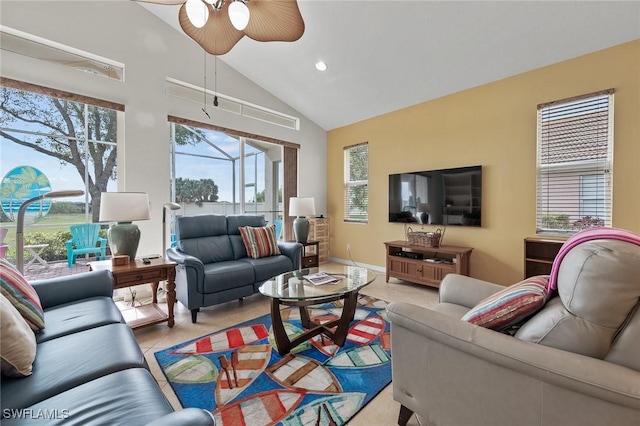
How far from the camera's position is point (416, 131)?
402 centimetres

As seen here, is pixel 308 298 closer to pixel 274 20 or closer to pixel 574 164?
pixel 274 20

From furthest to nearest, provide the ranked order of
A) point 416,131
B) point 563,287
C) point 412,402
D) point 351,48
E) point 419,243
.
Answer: point 416,131
point 419,243
point 351,48
point 412,402
point 563,287

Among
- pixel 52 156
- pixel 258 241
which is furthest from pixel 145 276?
pixel 52 156

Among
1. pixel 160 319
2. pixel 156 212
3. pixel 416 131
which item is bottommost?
pixel 160 319

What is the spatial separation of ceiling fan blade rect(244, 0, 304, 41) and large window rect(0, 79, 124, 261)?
2151 millimetres

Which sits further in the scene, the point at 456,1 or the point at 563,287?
the point at 456,1

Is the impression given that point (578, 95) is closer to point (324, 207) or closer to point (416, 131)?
point (416, 131)

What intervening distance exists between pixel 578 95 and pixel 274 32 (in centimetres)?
312

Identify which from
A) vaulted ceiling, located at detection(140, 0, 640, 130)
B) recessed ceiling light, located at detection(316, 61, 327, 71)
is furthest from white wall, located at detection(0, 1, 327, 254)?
recessed ceiling light, located at detection(316, 61, 327, 71)

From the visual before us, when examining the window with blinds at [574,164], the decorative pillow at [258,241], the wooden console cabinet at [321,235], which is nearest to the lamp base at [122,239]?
the decorative pillow at [258,241]

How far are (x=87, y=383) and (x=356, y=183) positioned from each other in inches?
172

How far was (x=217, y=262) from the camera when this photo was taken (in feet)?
10.3

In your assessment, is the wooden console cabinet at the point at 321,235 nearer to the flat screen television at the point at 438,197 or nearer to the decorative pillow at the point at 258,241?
the flat screen television at the point at 438,197

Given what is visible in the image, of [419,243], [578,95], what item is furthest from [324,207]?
[578,95]
